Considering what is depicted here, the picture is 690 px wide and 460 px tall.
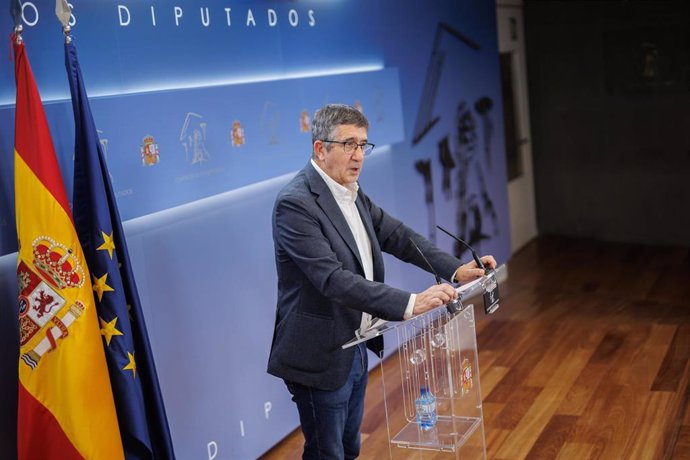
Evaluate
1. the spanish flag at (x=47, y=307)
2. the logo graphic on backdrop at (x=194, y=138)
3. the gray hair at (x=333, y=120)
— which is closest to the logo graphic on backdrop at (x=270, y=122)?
the logo graphic on backdrop at (x=194, y=138)

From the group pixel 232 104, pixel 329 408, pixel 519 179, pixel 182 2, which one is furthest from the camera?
pixel 519 179

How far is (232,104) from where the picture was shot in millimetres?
4242

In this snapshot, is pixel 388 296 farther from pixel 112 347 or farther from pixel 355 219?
pixel 112 347

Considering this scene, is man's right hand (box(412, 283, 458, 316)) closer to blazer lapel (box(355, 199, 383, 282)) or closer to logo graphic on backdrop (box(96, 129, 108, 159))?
blazer lapel (box(355, 199, 383, 282))

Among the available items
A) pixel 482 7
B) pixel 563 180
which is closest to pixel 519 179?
pixel 563 180

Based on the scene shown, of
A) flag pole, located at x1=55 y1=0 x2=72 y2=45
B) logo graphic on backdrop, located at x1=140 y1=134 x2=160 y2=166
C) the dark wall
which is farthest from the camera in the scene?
the dark wall

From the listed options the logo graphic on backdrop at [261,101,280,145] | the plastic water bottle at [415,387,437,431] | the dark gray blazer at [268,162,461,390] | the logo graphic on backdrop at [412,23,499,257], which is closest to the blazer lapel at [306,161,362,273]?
the dark gray blazer at [268,162,461,390]

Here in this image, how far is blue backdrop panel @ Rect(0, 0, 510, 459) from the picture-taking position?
3.40m

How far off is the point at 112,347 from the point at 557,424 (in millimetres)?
2537

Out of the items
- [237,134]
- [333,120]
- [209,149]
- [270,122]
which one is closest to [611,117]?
[270,122]

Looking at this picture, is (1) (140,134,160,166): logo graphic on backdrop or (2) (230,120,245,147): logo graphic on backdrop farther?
(2) (230,120,245,147): logo graphic on backdrop

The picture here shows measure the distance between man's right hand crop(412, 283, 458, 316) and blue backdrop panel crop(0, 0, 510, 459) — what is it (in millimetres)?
1307

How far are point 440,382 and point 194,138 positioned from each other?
1.57 meters

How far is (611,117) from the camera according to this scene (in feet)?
30.2
